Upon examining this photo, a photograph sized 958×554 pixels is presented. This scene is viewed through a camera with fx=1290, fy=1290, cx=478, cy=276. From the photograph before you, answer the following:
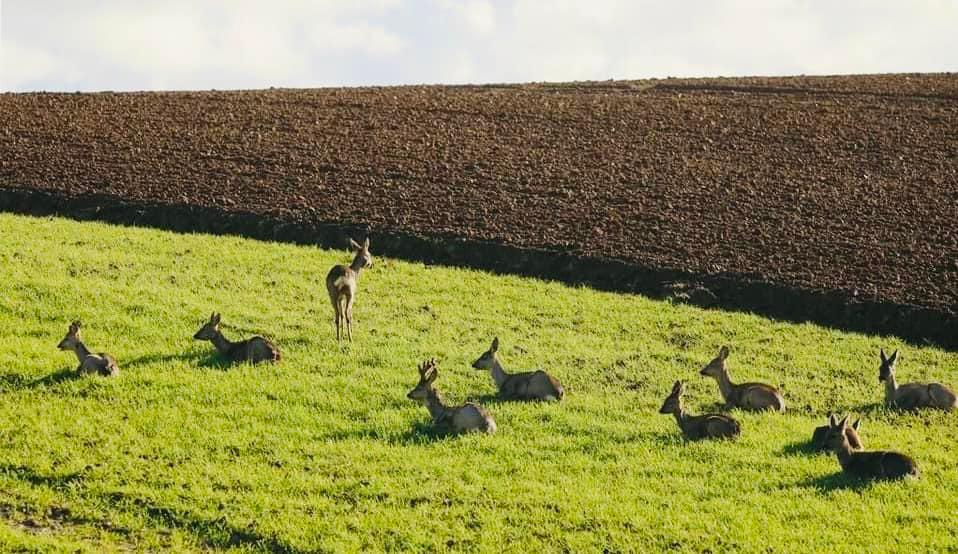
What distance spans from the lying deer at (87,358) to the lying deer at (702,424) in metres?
7.69

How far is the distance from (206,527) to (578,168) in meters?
22.4

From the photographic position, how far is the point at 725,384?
18531 mm

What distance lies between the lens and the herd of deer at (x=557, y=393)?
603 inches

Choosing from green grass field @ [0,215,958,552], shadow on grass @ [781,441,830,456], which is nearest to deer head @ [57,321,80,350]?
green grass field @ [0,215,958,552]

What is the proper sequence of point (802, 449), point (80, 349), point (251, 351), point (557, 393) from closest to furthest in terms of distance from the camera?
1. point (802, 449)
2. point (557, 393)
3. point (80, 349)
4. point (251, 351)

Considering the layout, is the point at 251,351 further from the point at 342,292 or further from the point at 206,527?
the point at 206,527

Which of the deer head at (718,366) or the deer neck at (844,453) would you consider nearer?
the deer neck at (844,453)

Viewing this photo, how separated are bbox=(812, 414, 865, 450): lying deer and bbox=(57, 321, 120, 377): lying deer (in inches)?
372

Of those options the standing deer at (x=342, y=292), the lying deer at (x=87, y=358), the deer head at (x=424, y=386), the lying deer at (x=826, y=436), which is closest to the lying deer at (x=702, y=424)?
the lying deer at (x=826, y=436)

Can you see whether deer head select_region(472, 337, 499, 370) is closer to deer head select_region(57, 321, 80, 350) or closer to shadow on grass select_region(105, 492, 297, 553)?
deer head select_region(57, 321, 80, 350)

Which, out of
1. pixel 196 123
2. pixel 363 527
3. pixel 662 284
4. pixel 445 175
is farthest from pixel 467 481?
pixel 196 123

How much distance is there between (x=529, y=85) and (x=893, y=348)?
31952mm

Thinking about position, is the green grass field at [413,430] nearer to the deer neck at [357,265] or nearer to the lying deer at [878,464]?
the lying deer at [878,464]

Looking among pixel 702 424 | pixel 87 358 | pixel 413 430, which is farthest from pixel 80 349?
pixel 702 424
